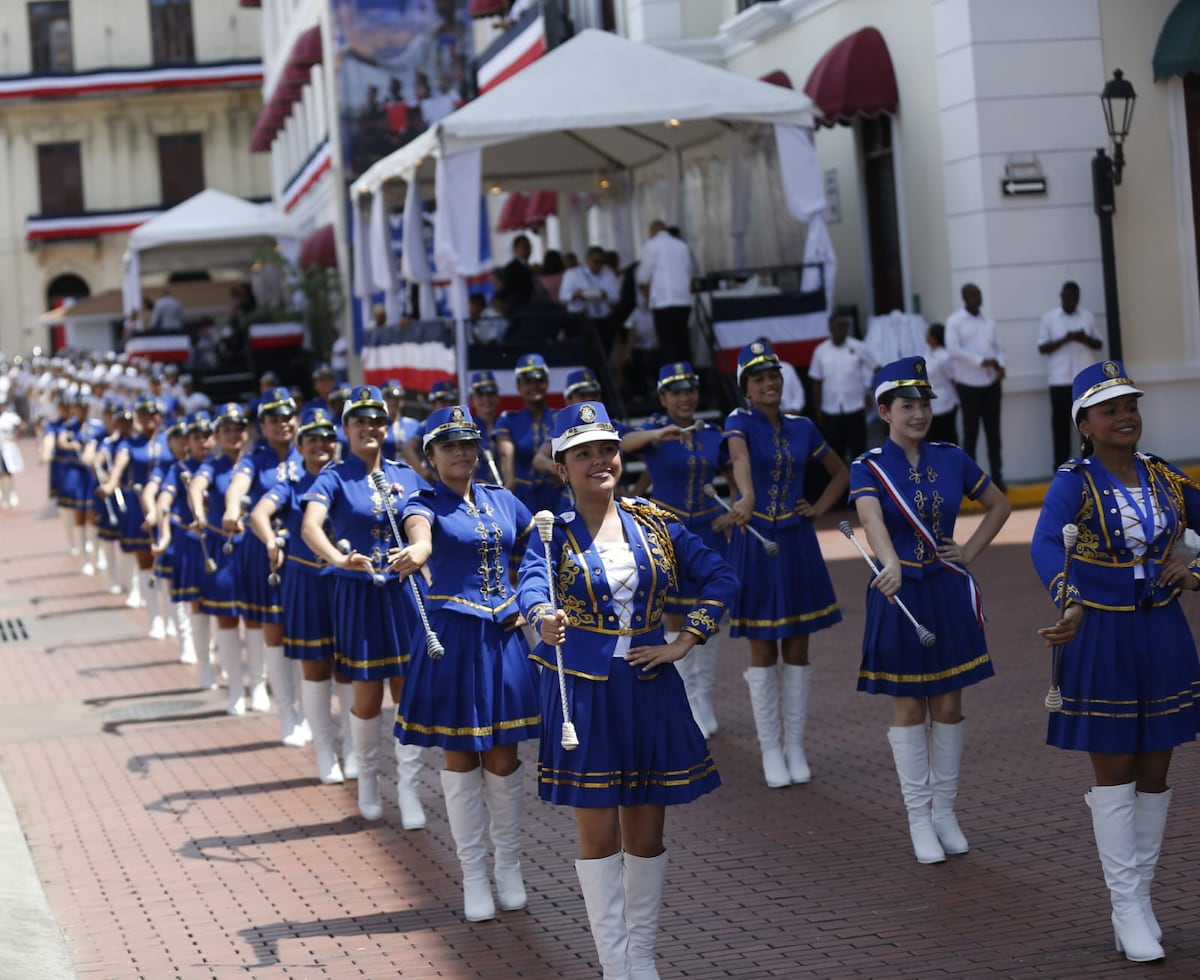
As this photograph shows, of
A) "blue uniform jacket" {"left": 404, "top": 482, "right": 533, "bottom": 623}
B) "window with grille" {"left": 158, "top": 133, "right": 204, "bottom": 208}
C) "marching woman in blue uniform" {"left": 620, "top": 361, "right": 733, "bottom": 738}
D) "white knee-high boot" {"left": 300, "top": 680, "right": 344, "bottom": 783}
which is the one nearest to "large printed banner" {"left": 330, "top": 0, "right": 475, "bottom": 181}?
"marching woman in blue uniform" {"left": 620, "top": 361, "right": 733, "bottom": 738}

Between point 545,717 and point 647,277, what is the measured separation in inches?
540

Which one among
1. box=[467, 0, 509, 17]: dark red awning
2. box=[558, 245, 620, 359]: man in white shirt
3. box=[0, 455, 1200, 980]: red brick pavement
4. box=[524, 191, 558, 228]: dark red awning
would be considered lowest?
box=[0, 455, 1200, 980]: red brick pavement

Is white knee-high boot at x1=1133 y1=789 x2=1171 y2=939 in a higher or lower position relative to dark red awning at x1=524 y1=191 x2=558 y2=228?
lower

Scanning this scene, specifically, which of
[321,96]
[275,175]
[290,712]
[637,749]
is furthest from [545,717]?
[275,175]

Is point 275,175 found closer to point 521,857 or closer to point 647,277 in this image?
point 647,277

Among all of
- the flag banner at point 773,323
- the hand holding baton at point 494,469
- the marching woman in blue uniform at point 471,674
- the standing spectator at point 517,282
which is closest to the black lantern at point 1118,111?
the flag banner at point 773,323

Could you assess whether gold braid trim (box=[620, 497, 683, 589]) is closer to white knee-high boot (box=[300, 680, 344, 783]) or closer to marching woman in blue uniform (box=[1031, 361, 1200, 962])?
marching woman in blue uniform (box=[1031, 361, 1200, 962])

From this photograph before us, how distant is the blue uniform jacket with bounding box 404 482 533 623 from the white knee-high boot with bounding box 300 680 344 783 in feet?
8.18

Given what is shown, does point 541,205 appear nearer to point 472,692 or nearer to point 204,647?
point 204,647

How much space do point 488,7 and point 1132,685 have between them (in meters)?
25.5

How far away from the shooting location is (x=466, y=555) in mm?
7719

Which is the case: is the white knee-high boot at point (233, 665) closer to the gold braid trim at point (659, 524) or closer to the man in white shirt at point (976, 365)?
the gold braid trim at point (659, 524)

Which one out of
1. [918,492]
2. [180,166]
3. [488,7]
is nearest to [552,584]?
[918,492]

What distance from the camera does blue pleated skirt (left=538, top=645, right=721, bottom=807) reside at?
6176 mm
